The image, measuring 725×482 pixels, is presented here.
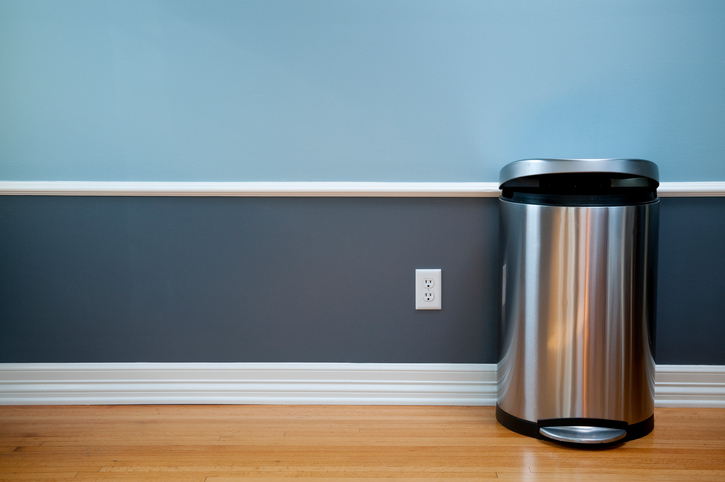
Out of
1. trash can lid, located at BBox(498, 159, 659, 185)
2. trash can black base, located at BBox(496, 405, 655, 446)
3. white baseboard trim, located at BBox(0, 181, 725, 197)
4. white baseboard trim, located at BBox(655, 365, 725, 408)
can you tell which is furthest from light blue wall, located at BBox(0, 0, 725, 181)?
trash can black base, located at BBox(496, 405, 655, 446)

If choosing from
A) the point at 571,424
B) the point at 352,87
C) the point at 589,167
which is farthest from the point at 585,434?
the point at 352,87

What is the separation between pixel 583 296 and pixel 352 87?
0.77 meters

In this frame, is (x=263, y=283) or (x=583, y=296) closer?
(x=583, y=296)

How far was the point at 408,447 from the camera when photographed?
1.23 m

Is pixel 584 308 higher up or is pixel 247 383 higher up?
pixel 584 308

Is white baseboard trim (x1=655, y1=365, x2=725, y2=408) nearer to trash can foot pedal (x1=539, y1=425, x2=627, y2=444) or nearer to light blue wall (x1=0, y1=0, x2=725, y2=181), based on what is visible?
trash can foot pedal (x1=539, y1=425, x2=627, y2=444)

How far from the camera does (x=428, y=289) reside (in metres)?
1.46

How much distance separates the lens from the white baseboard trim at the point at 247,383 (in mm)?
1473

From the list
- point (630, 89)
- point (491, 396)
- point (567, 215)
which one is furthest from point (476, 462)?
point (630, 89)

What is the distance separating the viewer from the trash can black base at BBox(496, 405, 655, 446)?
122 cm

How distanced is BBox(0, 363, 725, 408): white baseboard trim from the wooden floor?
0.10 feet

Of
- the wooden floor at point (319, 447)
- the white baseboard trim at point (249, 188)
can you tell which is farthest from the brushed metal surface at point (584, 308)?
the white baseboard trim at point (249, 188)

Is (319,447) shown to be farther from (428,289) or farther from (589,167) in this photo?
(589,167)

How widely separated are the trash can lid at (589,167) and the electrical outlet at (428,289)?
1.27 ft
